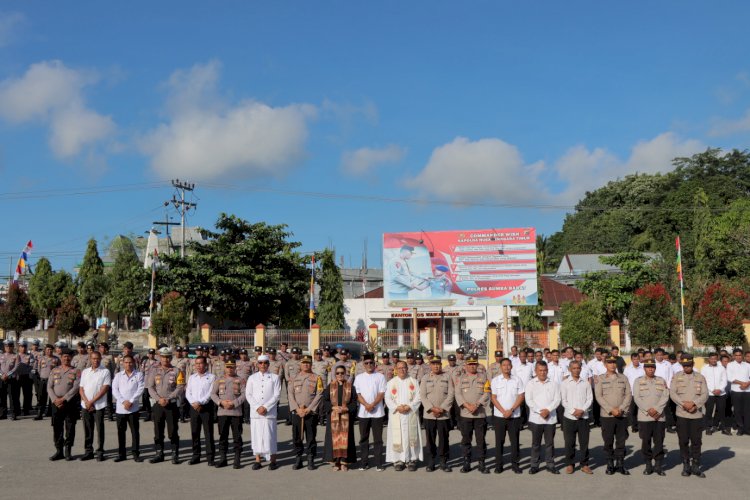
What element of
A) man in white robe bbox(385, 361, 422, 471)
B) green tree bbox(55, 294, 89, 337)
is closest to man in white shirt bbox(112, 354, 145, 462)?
man in white robe bbox(385, 361, 422, 471)

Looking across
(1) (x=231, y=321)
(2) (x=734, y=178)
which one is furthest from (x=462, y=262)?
(2) (x=734, y=178)

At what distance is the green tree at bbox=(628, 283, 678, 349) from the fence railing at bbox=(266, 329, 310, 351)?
1228 centimetres

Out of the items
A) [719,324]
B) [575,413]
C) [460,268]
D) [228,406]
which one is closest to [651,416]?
[575,413]

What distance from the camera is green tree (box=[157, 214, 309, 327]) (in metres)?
35.4

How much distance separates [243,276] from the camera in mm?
35812

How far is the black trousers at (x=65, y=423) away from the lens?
1049cm

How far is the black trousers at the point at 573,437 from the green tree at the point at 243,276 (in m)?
26.9

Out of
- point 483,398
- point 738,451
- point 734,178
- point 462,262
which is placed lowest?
point 738,451

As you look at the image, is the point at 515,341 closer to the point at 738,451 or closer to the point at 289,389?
the point at 738,451

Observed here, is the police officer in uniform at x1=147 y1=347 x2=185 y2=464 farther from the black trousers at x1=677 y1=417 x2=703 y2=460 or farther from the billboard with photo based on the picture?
the billboard with photo

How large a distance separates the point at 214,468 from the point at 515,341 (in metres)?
19.1

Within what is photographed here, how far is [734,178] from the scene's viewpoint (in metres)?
60.0

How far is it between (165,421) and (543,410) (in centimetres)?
541

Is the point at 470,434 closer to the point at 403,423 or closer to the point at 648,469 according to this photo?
the point at 403,423
